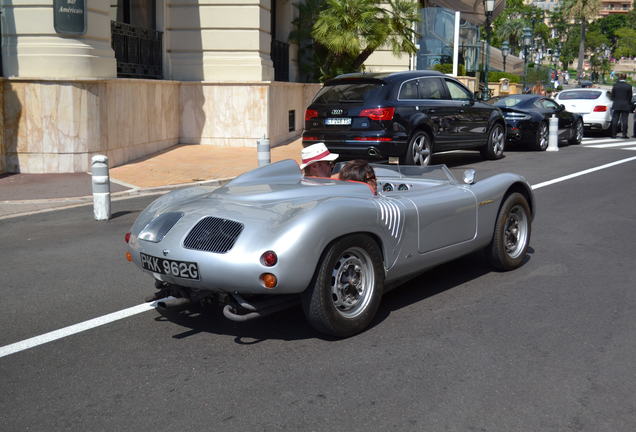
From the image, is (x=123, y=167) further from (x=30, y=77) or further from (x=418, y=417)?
(x=418, y=417)

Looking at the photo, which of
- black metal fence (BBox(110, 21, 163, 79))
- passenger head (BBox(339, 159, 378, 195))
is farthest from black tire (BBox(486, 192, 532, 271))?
black metal fence (BBox(110, 21, 163, 79))

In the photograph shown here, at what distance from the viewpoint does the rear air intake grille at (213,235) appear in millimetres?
4621

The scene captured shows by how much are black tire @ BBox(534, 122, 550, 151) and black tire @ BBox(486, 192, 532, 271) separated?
12200 mm

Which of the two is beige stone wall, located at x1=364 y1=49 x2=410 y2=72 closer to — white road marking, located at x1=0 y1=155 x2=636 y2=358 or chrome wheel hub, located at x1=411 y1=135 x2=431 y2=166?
chrome wheel hub, located at x1=411 y1=135 x2=431 y2=166

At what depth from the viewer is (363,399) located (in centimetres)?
404

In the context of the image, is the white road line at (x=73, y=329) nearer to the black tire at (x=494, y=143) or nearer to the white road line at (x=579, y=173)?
the white road line at (x=579, y=173)

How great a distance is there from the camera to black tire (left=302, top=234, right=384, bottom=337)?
470cm

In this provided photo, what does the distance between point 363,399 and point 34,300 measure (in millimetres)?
3144

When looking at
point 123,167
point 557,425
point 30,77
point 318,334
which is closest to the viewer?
point 557,425

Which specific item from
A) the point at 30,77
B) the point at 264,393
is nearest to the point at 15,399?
the point at 264,393

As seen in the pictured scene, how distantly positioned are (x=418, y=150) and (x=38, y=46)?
6.91 m

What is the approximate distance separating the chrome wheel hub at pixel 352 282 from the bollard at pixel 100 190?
5497 millimetres

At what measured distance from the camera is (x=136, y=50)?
17266mm

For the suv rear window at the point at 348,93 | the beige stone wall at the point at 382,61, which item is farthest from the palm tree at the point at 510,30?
the suv rear window at the point at 348,93
